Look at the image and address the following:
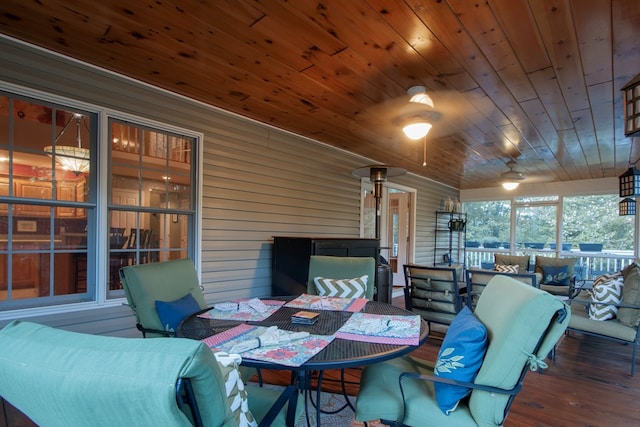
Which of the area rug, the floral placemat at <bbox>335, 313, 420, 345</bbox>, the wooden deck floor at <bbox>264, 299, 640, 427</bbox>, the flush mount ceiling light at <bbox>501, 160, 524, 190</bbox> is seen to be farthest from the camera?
the flush mount ceiling light at <bbox>501, 160, 524, 190</bbox>

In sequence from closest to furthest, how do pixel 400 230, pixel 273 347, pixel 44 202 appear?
pixel 273 347 → pixel 44 202 → pixel 400 230

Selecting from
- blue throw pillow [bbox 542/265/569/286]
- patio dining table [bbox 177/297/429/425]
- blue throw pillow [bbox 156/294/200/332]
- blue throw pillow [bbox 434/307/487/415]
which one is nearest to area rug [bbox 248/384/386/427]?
patio dining table [bbox 177/297/429/425]

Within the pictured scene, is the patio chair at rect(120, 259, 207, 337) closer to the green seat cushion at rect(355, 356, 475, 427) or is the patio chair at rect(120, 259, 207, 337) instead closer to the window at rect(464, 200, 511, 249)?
the green seat cushion at rect(355, 356, 475, 427)

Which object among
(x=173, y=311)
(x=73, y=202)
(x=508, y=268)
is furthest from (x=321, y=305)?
(x=508, y=268)

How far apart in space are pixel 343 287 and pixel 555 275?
479 centimetres

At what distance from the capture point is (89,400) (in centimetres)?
64

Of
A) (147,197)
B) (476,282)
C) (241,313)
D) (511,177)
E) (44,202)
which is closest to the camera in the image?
(241,313)

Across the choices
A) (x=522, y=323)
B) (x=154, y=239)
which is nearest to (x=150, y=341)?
(x=522, y=323)

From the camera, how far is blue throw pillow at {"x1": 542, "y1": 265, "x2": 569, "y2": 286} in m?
5.51

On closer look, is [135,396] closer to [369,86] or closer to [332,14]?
[332,14]

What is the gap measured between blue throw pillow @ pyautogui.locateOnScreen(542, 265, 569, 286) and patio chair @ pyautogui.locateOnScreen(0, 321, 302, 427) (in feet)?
20.9

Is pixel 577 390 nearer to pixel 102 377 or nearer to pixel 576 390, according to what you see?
pixel 576 390

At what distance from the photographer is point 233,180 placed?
362 centimetres

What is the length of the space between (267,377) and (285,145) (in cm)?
268
